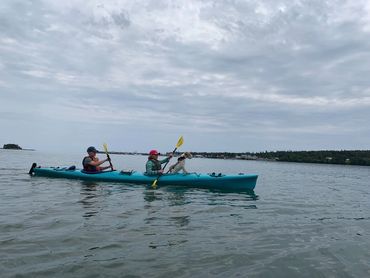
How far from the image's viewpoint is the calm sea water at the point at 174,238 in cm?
566

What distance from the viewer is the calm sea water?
5660mm

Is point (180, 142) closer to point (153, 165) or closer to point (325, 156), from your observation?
point (153, 165)

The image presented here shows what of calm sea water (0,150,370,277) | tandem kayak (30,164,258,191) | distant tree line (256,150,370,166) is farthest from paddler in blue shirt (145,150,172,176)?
distant tree line (256,150,370,166)

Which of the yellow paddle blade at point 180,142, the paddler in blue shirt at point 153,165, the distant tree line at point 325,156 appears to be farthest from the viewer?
the distant tree line at point 325,156

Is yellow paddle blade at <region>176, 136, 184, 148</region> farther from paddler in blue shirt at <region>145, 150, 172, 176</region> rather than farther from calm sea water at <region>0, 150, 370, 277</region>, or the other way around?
calm sea water at <region>0, 150, 370, 277</region>

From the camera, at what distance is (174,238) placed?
738 centimetres

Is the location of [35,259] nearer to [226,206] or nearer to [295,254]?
[295,254]

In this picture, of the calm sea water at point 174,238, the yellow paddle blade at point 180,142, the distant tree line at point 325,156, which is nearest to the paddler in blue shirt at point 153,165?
the yellow paddle blade at point 180,142

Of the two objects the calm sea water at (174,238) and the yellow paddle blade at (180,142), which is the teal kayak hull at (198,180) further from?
the calm sea water at (174,238)

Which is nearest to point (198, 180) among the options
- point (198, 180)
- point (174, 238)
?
point (198, 180)

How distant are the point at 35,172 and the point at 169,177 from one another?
311 inches

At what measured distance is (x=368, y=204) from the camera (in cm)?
1484

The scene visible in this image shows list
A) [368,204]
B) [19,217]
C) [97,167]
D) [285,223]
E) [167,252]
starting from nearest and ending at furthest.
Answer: [167,252] → [19,217] → [285,223] → [368,204] → [97,167]

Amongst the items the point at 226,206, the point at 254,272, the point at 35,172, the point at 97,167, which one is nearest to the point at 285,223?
the point at 226,206
